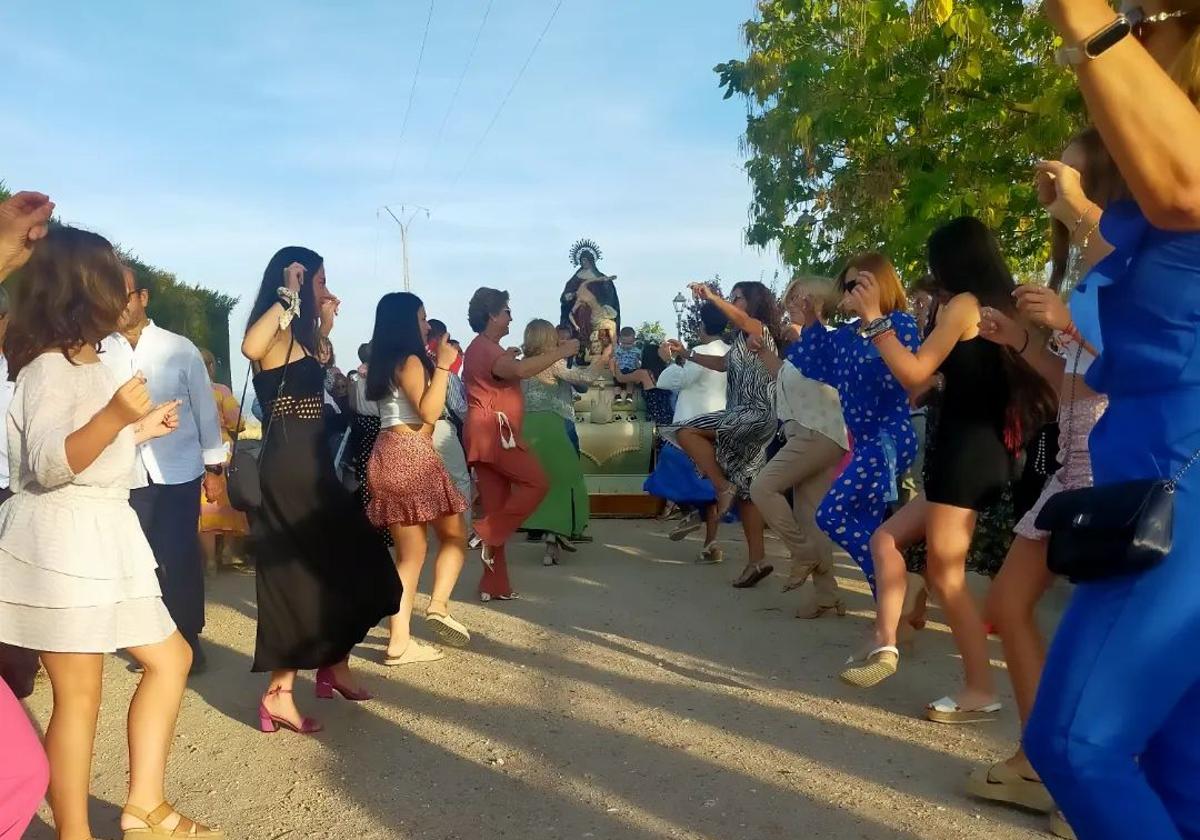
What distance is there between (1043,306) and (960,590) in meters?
1.72

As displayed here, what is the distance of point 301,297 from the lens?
4754 millimetres

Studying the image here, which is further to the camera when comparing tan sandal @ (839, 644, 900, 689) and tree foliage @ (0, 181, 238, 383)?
tree foliage @ (0, 181, 238, 383)

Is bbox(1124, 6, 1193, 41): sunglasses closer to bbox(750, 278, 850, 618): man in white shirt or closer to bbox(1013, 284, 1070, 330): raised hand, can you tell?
bbox(1013, 284, 1070, 330): raised hand

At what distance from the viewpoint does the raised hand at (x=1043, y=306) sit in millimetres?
2857

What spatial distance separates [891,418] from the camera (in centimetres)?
552

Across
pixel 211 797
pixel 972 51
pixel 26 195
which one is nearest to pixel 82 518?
pixel 26 195

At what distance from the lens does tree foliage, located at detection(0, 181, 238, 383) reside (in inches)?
812

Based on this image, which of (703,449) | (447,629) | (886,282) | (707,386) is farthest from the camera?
(707,386)

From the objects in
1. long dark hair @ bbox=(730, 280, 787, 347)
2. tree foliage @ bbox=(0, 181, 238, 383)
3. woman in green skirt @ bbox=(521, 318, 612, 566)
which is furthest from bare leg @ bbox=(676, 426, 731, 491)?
tree foliage @ bbox=(0, 181, 238, 383)

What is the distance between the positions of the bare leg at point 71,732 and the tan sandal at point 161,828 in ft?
0.48

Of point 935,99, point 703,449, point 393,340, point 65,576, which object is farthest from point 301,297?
point 935,99

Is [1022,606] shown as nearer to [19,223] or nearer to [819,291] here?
[819,291]

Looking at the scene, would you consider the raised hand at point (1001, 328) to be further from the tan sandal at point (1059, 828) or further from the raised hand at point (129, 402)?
the raised hand at point (129, 402)

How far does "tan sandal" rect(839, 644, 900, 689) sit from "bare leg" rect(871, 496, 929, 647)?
0.03 metres
